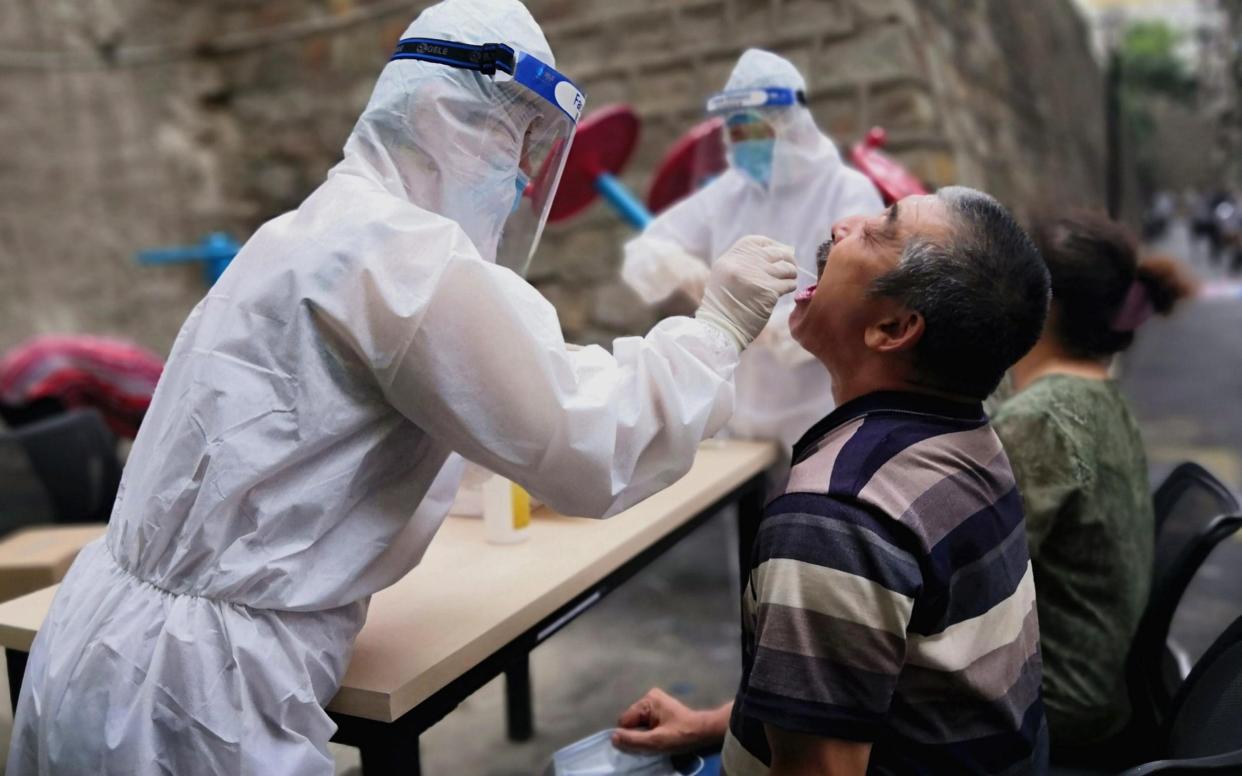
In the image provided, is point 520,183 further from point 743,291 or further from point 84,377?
point 84,377

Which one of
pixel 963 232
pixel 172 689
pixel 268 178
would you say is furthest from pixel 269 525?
pixel 268 178

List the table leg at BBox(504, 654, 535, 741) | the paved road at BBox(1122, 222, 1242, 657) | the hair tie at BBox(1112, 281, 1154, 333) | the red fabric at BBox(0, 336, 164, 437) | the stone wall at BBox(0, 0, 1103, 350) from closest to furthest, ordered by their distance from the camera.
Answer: the hair tie at BBox(1112, 281, 1154, 333) → the table leg at BBox(504, 654, 535, 741) → the red fabric at BBox(0, 336, 164, 437) → the paved road at BBox(1122, 222, 1242, 657) → the stone wall at BBox(0, 0, 1103, 350)

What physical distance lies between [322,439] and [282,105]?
5.30 m

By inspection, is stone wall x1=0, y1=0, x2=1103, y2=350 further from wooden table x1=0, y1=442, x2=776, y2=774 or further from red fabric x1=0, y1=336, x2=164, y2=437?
wooden table x1=0, y1=442, x2=776, y2=774

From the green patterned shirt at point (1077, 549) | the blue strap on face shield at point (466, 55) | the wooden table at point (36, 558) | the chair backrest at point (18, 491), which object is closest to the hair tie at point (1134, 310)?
the green patterned shirt at point (1077, 549)

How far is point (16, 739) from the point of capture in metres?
1.22

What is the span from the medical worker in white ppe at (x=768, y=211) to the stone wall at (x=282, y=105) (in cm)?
181

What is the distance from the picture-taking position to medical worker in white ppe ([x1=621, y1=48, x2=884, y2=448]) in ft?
7.91

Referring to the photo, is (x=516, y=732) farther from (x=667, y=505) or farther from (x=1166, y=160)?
(x=1166, y=160)

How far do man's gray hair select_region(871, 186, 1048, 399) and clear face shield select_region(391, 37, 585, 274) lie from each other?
0.49 metres

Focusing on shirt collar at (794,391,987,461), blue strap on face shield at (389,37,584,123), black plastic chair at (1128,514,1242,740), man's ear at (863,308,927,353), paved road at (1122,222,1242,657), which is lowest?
paved road at (1122,222,1242,657)

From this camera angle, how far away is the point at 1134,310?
174cm

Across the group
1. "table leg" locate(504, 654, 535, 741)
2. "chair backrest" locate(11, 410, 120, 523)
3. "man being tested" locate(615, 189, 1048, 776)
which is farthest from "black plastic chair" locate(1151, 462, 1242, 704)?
"chair backrest" locate(11, 410, 120, 523)

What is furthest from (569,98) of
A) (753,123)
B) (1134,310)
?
(753,123)
